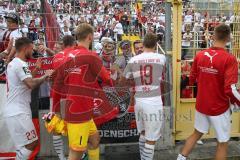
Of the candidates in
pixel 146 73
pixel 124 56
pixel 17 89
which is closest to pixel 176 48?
pixel 124 56

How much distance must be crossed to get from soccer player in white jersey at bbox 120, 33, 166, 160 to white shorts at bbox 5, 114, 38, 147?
1479 mm

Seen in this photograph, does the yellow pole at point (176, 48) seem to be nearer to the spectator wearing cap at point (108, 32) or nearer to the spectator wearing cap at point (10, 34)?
the spectator wearing cap at point (10, 34)

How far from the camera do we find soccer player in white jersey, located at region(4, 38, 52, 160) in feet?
16.8

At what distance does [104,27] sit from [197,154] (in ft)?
14.9

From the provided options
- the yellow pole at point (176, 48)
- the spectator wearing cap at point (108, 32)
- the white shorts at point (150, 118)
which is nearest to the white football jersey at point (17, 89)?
the white shorts at point (150, 118)

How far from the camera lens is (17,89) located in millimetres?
5152

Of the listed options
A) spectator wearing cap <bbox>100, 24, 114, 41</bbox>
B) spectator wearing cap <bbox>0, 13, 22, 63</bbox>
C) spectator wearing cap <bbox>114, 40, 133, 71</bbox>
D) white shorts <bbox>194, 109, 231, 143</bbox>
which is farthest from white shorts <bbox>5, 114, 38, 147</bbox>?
spectator wearing cap <bbox>100, 24, 114, 41</bbox>

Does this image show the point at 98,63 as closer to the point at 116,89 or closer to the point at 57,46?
the point at 116,89

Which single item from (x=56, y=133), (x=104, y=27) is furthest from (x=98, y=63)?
(x=104, y=27)

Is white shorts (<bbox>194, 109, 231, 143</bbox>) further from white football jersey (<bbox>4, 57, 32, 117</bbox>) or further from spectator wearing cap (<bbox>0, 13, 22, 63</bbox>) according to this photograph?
spectator wearing cap (<bbox>0, 13, 22, 63</bbox>)

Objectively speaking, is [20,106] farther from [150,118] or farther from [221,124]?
[221,124]

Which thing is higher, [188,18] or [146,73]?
[188,18]

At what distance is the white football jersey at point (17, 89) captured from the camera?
506cm

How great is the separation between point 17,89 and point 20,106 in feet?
0.74
